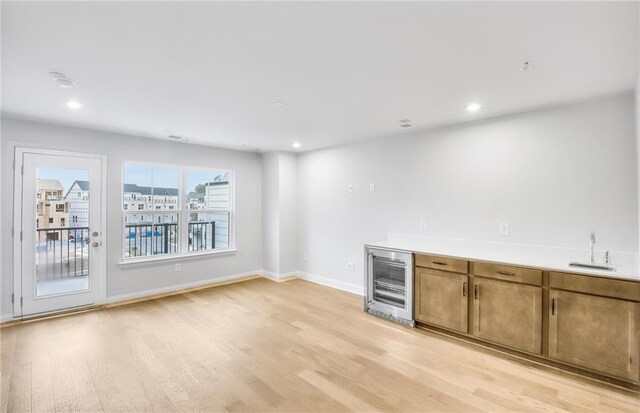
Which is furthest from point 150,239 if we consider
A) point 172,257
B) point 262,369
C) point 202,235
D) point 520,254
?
point 520,254

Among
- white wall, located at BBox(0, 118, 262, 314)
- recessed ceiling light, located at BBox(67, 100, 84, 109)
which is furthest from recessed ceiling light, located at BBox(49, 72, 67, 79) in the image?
white wall, located at BBox(0, 118, 262, 314)

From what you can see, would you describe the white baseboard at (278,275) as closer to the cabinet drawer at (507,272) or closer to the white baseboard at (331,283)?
the white baseboard at (331,283)

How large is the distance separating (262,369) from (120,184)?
11.6 feet

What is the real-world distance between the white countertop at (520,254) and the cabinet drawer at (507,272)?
5cm

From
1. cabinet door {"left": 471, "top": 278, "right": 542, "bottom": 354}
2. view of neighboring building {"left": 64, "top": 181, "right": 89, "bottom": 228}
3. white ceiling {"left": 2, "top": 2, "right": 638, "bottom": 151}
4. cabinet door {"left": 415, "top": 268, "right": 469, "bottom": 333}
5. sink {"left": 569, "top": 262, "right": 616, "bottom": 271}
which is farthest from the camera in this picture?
view of neighboring building {"left": 64, "top": 181, "right": 89, "bottom": 228}

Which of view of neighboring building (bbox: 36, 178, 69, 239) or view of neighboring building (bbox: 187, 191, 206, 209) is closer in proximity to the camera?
view of neighboring building (bbox: 36, 178, 69, 239)

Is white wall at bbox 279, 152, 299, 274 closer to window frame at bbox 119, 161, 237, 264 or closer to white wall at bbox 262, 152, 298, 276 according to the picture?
white wall at bbox 262, 152, 298, 276

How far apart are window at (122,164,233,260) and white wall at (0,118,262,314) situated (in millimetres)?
158

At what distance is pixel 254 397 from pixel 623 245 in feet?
11.5

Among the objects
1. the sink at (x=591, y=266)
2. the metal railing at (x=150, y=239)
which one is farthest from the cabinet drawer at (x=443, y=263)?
the metal railing at (x=150, y=239)

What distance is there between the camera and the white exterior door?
12.5 feet

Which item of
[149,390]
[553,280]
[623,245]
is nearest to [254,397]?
[149,390]

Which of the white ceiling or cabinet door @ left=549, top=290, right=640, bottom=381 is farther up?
the white ceiling

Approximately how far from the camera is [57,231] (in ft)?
13.3
